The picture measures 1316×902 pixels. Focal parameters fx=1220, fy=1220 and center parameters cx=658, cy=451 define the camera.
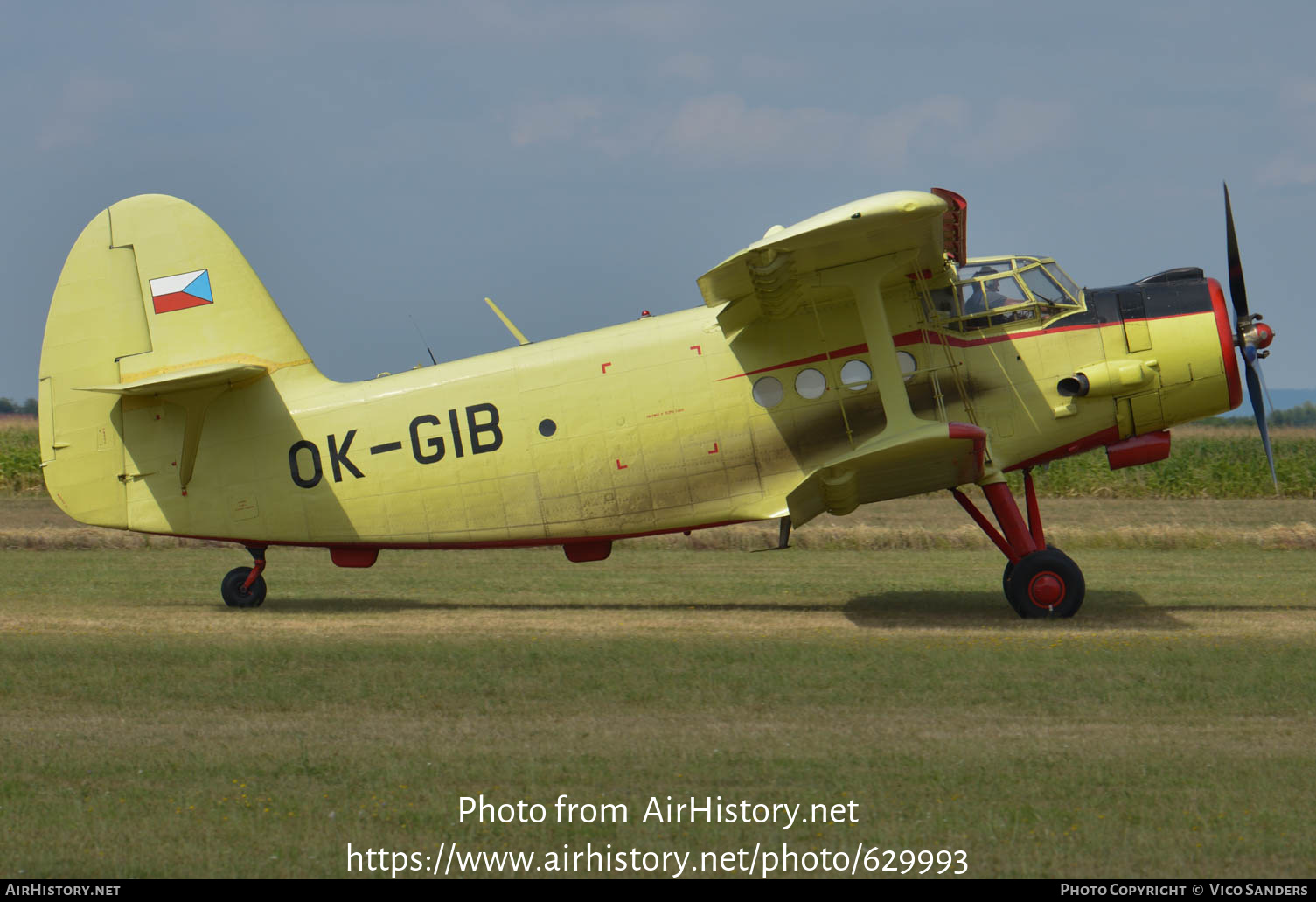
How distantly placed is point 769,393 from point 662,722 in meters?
4.92

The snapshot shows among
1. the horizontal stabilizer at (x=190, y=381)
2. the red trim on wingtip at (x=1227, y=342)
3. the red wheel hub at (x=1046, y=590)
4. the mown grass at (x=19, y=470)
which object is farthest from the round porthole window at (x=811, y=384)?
the mown grass at (x=19, y=470)

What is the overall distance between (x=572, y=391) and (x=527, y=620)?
7.96 ft

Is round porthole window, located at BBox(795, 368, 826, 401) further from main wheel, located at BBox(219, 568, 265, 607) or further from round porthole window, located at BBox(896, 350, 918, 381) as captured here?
main wheel, located at BBox(219, 568, 265, 607)

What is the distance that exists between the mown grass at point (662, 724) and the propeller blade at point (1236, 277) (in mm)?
3121

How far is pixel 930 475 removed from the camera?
1191cm

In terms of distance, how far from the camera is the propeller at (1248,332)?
478 inches

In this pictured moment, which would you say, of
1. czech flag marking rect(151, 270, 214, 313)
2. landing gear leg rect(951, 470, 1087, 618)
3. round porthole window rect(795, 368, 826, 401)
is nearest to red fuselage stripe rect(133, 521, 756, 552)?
round porthole window rect(795, 368, 826, 401)

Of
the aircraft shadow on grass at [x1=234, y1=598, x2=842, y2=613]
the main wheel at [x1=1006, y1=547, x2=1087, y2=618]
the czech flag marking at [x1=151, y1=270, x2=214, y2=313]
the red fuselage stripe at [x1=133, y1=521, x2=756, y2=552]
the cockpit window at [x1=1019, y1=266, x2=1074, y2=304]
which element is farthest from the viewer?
the aircraft shadow on grass at [x1=234, y1=598, x2=842, y2=613]

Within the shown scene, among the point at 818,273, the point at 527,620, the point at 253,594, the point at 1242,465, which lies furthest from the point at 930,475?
the point at 1242,465

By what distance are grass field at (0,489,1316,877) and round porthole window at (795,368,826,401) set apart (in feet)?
7.62

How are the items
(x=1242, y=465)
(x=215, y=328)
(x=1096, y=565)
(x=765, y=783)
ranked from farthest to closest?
(x=1242, y=465) → (x=1096, y=565) → (x=215, y=328) → (x=765, y=783)

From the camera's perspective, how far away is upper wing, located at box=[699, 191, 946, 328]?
10055 mm

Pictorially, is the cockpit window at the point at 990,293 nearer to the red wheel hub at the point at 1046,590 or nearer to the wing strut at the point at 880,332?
the wing strut at the point at 880,332

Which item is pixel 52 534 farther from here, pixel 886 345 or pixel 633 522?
pixel 886 345
